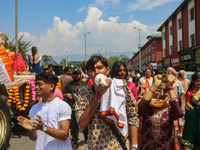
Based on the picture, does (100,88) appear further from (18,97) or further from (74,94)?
(18,97)

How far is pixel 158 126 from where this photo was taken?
117 inches

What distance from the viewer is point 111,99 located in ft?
7.12

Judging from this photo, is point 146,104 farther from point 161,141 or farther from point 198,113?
point 198,113

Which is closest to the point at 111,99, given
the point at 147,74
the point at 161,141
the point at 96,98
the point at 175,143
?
the point at 96,98

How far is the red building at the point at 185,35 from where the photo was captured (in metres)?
21.3

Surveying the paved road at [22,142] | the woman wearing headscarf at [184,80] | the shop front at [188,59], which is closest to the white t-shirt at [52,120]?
the paved road at [22,142]

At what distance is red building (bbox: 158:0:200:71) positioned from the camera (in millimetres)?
21281

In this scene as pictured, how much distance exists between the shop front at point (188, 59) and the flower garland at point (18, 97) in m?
18.9

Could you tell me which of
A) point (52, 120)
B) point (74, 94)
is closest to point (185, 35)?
point (74, 94)

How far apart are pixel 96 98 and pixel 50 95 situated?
32.9 inches

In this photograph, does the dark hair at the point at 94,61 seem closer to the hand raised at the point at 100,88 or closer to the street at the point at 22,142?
the hand raised at the point at 100,88

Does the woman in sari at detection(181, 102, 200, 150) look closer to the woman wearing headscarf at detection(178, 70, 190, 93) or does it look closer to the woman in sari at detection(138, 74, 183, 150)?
the woman in sari at detection(138, 74, 183, 150)

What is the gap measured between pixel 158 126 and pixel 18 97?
415cm

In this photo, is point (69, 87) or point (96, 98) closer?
point (96, 98)
